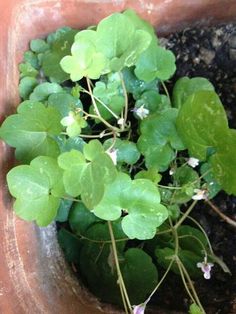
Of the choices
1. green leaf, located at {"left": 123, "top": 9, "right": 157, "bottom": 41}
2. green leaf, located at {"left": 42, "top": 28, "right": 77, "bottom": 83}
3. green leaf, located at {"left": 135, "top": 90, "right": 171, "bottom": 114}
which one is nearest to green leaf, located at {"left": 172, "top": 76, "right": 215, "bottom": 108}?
green leaf, located at {"left": 135, "top": 90, "right": 171, "bottom": 114}

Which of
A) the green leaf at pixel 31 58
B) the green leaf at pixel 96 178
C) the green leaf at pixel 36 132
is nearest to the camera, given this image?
the green leaf at pixel 96 178

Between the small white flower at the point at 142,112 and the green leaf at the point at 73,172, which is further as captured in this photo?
the small white flower at the point at 142,112

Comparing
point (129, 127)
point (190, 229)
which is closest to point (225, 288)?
point (190, 229)

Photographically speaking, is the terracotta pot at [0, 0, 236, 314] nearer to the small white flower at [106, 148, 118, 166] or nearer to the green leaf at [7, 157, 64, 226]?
the green leaf at [7, 157, 64, 226]

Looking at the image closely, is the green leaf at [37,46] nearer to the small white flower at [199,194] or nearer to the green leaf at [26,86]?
the green leaf at [26,86]

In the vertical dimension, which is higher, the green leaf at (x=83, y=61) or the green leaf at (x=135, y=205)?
the green leaf at (x=83, y=61)

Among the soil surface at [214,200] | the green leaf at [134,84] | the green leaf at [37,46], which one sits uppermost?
the green leaf at [37,46]

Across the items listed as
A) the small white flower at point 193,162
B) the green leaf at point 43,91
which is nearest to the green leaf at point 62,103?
the green leaf at point 43,91

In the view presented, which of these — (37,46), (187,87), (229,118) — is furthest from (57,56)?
(229,118)
